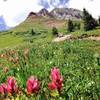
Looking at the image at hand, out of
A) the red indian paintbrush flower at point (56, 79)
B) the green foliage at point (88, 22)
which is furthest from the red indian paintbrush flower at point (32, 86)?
the green foliage at point (88, 22)

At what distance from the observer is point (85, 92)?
290 inches

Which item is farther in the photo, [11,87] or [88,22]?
[88,22]

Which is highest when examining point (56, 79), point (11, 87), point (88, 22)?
point (56, 79)

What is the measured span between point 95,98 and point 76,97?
0.35 metres

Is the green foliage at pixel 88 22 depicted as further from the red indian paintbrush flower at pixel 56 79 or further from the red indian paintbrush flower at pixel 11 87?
the red indian paintbrush flower at pixel 56 79

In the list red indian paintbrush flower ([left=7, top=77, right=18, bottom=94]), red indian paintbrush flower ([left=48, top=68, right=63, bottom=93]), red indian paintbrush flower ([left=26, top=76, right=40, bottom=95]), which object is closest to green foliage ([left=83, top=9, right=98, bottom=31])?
red indian paintbrush flower ([left=7, top=77, right=18, bottom=94])

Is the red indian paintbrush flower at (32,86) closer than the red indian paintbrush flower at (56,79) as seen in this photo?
Yes

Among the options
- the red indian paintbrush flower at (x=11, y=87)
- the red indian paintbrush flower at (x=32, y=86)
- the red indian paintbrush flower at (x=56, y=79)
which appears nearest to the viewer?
the red indian paintbrush flower at (x=32, y=86)

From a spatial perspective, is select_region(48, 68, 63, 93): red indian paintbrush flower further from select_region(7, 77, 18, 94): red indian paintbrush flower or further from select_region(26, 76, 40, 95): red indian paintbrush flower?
select_region(7, 77, 18, 94): red indian paintbrush flower

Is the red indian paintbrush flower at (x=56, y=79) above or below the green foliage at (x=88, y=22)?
above

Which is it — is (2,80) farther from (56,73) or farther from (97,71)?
(56,73)

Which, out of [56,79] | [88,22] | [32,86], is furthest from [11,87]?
[88,22]

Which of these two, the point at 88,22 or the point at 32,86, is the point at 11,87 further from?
the point at 88,22

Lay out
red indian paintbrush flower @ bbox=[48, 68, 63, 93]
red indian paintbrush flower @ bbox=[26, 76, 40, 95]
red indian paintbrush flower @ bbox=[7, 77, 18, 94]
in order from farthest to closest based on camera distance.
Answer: red indian paintbrush flower @ bbox=[7, 77, 18, 94] < red indian paintbrush flower @ bbox=[48, 68, 63, 93] < red indian paintbrush flower @ bbox=[26, 76, 40, 95]
